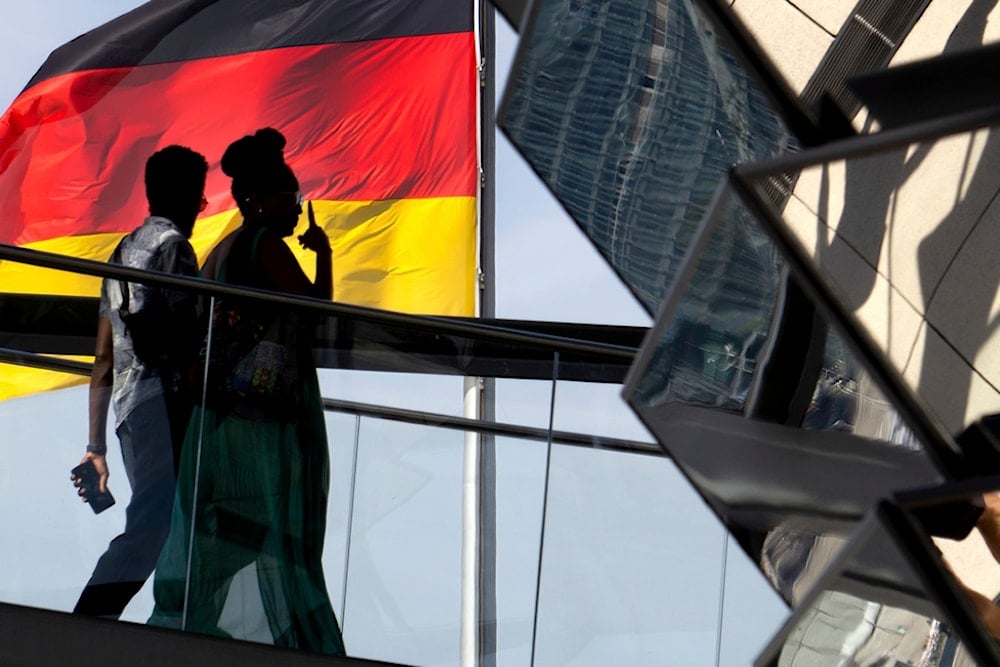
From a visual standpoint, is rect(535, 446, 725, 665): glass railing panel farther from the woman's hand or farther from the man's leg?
the man's leg

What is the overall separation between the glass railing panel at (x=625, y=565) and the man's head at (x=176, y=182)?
1.28 metres

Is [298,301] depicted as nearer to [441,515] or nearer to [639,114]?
[441,515]

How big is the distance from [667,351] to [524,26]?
3.52 ft

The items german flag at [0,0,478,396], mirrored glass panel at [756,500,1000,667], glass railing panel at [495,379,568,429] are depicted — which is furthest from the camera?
german flag at [0,0,478,396]

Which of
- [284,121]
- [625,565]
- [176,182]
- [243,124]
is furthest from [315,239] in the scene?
[243,124]

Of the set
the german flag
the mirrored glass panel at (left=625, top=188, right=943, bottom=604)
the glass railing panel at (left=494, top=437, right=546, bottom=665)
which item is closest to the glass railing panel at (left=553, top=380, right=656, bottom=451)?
the glass railing panel at (left=494, top=437, right=546, bottom=665)

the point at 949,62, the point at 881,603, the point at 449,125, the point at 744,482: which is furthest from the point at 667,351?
the point at 449,125

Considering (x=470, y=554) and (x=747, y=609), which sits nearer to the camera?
(x=470, y=554)

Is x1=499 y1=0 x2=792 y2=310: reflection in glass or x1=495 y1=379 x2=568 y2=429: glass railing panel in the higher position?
x1=499 y1=0 x2=792 y2=310: reflection in glass

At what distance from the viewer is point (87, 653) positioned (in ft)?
12.9

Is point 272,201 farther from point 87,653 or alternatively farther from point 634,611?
point 634,611

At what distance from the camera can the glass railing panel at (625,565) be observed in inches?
171

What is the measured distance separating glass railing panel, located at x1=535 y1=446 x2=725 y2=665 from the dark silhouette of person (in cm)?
111

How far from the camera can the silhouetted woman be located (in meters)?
4.02
